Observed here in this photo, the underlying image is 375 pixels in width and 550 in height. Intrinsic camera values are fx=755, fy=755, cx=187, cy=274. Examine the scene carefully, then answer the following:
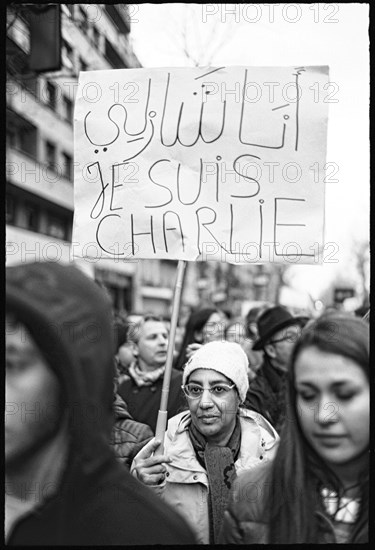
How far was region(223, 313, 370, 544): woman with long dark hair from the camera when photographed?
6.18ft

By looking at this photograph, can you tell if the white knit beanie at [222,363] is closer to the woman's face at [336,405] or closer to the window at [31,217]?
the woman's face at [336,405]

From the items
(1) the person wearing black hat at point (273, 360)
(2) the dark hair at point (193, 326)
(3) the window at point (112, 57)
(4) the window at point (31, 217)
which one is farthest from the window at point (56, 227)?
(1) the person wearing black hat at point (273, 360)

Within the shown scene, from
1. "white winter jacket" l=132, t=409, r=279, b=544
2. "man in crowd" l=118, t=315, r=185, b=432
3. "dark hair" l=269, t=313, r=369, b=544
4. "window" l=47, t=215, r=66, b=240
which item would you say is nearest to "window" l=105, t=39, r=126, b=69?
"window" l=47, t=215, r=66, b=240

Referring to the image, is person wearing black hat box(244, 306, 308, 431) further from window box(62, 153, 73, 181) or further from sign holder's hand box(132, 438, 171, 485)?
window box(62, 153, 73, 181)

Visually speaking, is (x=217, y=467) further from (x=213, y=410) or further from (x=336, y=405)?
(x=336, y=405)

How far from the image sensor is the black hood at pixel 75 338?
1.54 m

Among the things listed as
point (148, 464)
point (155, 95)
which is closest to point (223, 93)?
point (155, 95)

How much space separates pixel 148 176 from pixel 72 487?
1.22 meters

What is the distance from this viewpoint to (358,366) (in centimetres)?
188

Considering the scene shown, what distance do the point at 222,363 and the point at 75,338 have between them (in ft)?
4.04

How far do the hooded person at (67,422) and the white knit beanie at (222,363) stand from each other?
1.08 metres

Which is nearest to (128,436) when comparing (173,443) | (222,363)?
(173,443)
